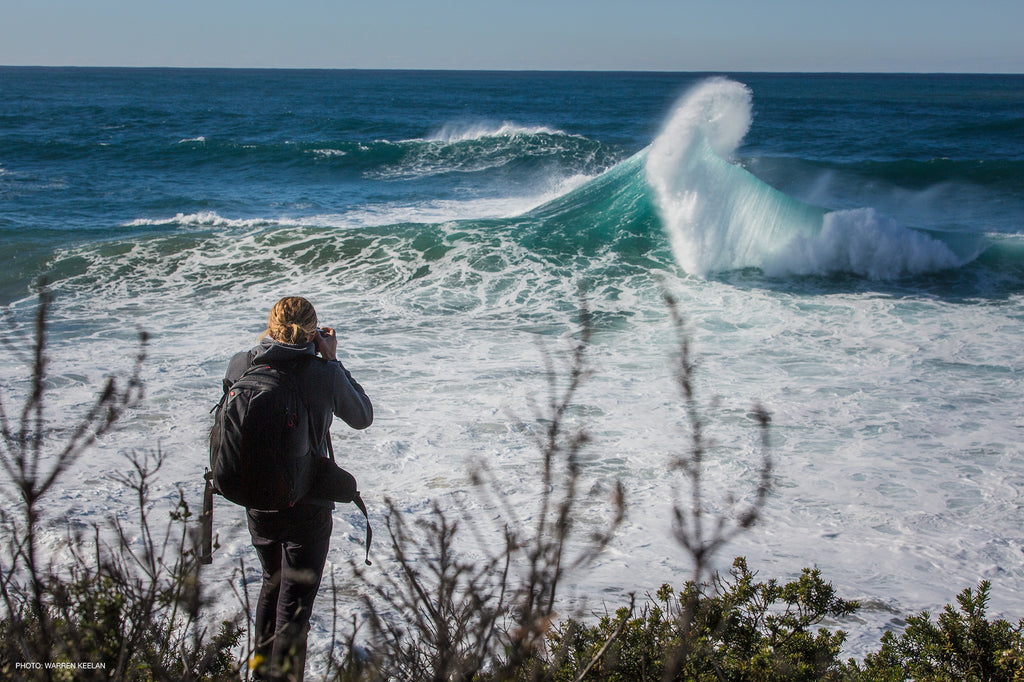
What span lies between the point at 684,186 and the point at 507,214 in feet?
15.5

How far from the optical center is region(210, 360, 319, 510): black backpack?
7.70ft

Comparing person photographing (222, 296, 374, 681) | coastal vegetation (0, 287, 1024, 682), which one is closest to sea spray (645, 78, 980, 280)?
coastal vegetation (0, 287, 1024, 682)

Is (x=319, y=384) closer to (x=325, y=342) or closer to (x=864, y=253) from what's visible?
(x=325, y=342)

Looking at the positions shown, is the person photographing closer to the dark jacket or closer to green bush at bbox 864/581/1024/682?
the dark jacket

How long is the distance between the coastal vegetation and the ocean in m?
0.25

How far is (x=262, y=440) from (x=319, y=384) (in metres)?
0.26

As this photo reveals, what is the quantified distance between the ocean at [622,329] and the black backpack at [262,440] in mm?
169

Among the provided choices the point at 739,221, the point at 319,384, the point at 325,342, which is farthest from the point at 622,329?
the point at 319,384

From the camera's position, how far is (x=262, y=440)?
2.35 meters

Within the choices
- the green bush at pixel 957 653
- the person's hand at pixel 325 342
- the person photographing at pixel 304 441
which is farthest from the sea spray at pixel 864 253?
the person photographing at pixel 304 441

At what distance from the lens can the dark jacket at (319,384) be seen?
8.05 ft

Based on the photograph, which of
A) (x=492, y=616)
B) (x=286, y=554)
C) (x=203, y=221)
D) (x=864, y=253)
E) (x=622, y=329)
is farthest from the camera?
(x=203, y=221)

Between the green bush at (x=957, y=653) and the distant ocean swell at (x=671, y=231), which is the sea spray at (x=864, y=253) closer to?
the distant ocean swell at (x=671, y=231)

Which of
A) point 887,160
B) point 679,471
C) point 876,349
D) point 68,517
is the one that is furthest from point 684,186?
point 887,160
